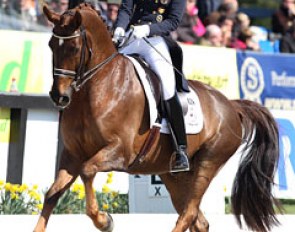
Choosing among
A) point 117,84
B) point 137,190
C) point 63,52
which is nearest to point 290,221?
point 137,190

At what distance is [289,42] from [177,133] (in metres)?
8.64

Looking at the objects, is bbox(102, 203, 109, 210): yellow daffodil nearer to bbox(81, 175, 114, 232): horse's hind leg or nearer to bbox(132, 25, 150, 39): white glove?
bbox(132, 25, 150, 39): white glove

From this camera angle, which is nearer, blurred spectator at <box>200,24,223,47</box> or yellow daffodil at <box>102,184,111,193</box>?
yellow daffodil at <box>102,184,111,193</box>

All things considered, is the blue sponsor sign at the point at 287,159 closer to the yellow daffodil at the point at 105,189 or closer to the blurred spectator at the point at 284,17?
the yellow daffodil at the point at 105,189

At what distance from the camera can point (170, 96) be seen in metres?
7.89

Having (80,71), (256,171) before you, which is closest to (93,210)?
(80,71)

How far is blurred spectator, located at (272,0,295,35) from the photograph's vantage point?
1627 centimetres

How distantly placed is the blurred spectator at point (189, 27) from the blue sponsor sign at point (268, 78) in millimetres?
840

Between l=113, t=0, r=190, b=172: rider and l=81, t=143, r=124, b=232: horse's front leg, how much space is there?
0.95 metres

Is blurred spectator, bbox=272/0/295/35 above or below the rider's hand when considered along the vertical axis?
below

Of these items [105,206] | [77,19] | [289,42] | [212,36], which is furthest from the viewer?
[289,42]

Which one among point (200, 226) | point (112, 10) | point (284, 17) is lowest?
point (284, 17)

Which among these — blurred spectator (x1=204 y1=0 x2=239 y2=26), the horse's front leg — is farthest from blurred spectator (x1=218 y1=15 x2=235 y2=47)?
the horse's front leg

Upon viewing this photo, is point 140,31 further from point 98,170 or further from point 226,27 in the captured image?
point 226,27
